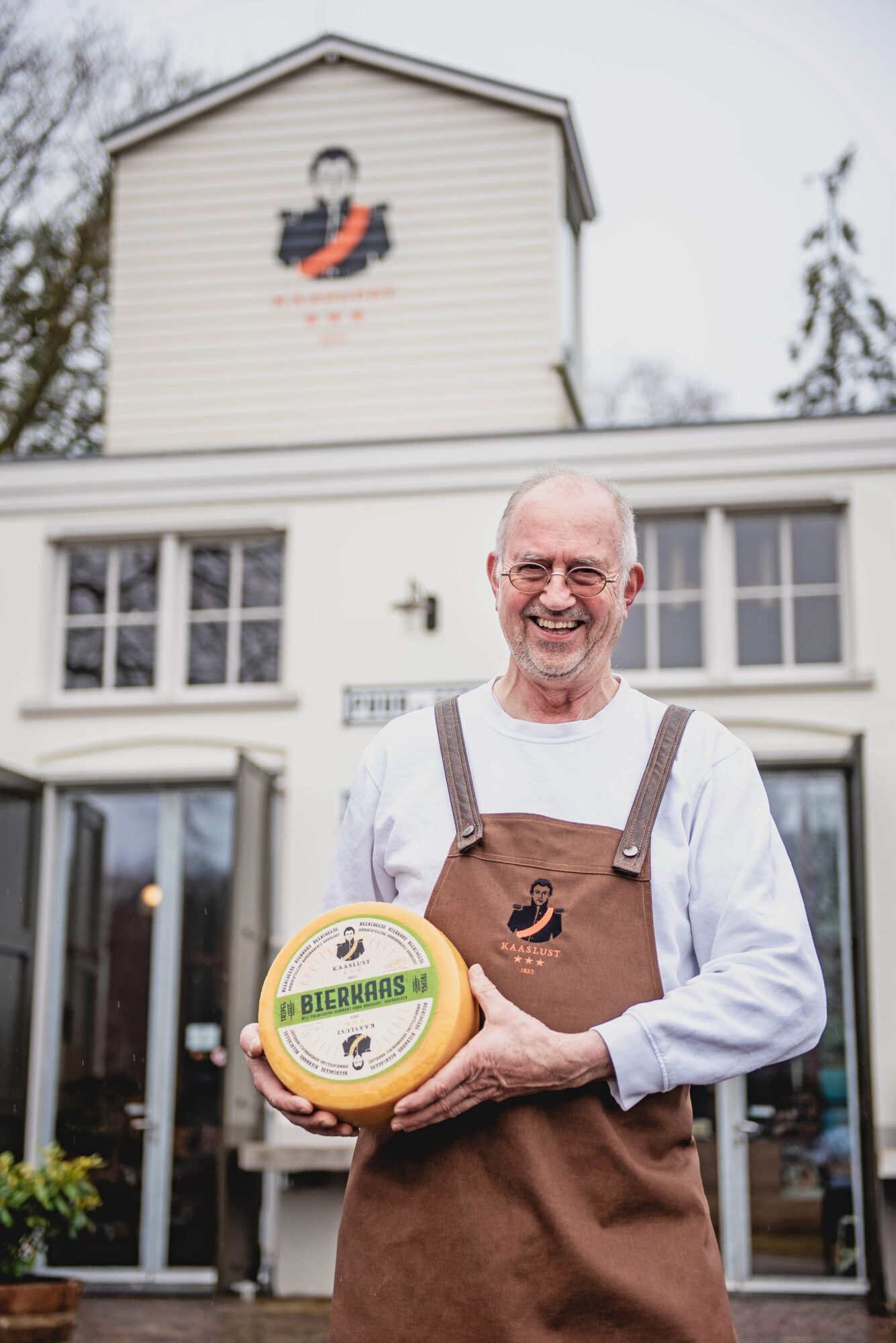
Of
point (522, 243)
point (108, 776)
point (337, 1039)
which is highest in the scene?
point (522, 243)

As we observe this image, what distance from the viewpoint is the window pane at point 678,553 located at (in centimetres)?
955

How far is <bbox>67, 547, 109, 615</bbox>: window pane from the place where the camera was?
10.2 m

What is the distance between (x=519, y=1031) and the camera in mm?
1993

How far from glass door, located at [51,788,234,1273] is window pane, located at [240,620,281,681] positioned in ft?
2.46

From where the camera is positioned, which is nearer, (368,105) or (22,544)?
(22,544)

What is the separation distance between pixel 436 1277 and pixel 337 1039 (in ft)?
1.05

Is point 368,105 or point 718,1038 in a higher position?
point 368,105

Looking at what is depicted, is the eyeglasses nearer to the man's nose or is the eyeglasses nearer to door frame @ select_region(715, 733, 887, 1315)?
the man's nose

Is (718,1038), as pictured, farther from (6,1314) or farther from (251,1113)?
(251,1113)

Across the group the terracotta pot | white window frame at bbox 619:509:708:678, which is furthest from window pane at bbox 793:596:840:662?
the terracotta pot

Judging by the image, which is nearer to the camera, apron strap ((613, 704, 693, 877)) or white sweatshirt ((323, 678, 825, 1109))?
white sweatshirt ((323, 678, 825, 1109))

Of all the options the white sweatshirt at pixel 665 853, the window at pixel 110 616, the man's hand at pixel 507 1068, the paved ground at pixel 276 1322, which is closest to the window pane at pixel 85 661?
the window at pixel 110 616

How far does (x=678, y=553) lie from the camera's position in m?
9.59

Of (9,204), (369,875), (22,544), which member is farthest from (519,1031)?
(9,204)
